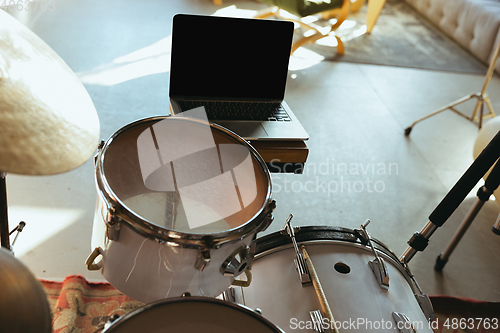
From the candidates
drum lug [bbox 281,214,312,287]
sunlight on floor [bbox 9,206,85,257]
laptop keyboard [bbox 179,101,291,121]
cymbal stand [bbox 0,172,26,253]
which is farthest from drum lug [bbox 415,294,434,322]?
sunlight on floor [bbox 9,206,85,257]

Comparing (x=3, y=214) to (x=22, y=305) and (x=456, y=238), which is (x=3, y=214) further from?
(x=456, y=238)

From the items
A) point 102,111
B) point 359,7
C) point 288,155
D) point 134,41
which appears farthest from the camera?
point 359,7

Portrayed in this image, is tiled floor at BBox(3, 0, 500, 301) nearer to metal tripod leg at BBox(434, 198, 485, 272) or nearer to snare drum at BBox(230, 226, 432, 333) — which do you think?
metal tripod leg at BBox(434, 198, 485, 272)

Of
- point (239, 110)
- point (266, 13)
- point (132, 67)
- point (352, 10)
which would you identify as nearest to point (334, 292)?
point (239, 110)

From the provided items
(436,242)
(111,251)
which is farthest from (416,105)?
(111,251)

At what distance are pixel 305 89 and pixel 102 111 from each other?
4.39 ft

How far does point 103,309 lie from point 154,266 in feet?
2.18

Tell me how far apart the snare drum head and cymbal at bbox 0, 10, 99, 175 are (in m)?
0.18

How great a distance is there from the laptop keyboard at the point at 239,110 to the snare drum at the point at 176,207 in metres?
0.39

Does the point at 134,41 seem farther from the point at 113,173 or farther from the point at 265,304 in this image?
the point at 265,304

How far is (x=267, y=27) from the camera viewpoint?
4.64ft

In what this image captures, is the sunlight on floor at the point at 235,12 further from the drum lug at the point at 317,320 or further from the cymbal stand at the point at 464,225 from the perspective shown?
the drum lug at the point at 317,320

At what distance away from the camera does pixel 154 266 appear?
2.51 ft

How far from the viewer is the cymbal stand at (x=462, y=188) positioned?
0.99m
